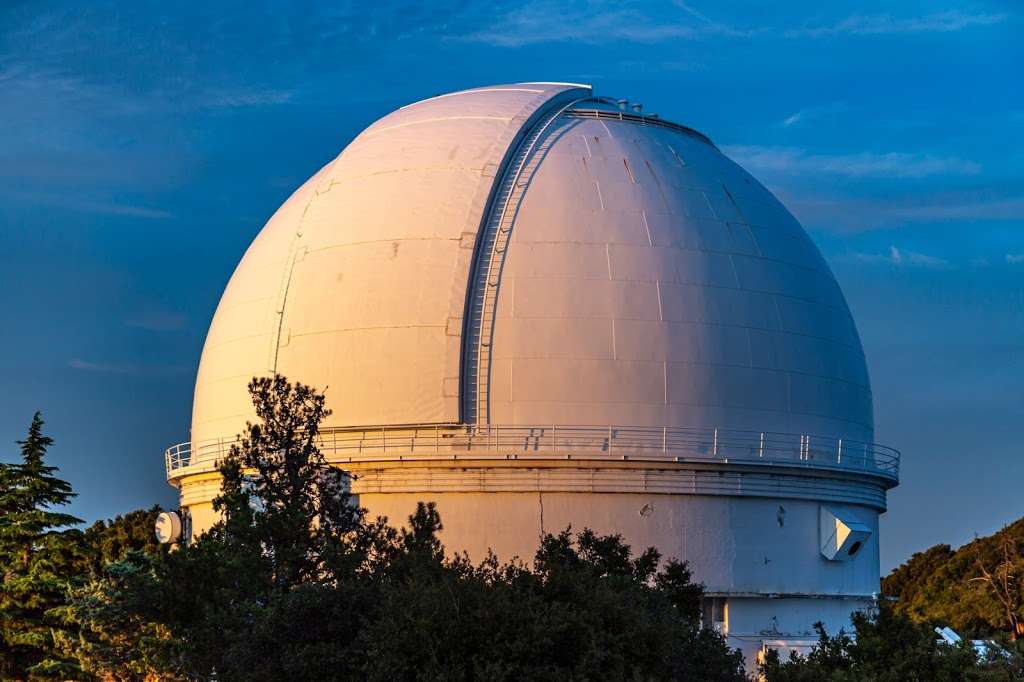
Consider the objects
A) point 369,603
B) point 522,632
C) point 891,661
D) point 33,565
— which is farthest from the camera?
point 33,565

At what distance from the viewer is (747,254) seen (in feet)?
96.6

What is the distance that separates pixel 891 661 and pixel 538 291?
30.1 feet

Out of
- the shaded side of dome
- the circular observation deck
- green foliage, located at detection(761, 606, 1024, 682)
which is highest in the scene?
the shaded side of dome

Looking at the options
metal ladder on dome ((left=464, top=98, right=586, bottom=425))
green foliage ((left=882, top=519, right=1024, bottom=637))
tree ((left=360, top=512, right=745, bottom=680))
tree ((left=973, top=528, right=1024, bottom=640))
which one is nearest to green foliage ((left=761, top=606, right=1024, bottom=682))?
tree ((left=360, top=512, right=745, bottom=680))

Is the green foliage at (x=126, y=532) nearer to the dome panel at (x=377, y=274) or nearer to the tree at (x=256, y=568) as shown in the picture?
the dome panel at (x=377, y=274)

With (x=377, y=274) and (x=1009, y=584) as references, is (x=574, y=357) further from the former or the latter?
(x=1009, y=584)

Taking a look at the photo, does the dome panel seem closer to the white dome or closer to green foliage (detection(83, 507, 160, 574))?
the white dome

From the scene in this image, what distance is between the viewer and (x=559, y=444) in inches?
1051

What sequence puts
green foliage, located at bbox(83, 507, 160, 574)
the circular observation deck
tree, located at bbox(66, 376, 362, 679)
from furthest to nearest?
green foliage, located at bbox(83, 507, 160, 574) < the circular observation deck < tree, located at bbox(66, 376, 362, 679)

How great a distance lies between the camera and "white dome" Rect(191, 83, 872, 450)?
27.0 m

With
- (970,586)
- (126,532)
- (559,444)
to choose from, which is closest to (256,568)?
(559,444)

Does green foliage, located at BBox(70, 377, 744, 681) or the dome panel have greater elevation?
the dome panel

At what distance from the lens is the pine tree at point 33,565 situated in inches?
1240

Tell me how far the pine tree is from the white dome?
159 inches
